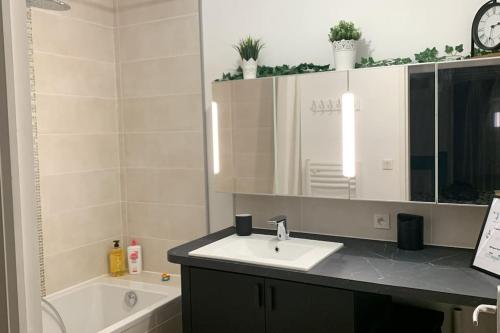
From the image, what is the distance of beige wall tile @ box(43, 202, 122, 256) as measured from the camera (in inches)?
109

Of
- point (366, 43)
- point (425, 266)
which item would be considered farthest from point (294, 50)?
point (425, 266)

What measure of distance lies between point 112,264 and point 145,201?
0.46 metres

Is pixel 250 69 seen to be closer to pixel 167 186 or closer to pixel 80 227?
pixel 167 186

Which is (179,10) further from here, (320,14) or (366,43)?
(366,43)

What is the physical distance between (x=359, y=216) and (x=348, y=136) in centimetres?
45

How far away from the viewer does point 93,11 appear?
3.00 meters

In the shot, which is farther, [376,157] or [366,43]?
[366,43]

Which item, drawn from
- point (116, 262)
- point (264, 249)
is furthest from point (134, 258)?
point (264, 249)

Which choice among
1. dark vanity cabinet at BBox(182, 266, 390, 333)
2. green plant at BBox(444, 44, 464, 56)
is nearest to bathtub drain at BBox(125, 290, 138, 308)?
dark vanity cabinet at BBox(182, 266, 390, 333)

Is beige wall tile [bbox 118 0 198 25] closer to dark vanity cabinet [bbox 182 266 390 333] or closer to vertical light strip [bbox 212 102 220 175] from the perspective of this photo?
vertical light strip [bbox 212 102 220 175]

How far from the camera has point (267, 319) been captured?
6.77 feet

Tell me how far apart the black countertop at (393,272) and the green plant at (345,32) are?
1005mm

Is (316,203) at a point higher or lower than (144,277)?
higher

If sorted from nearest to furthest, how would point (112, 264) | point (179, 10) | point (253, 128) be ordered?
1. point (253, 128)
2. point (179, 10)
3. point (112, 264)
